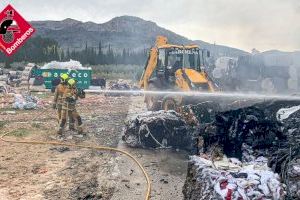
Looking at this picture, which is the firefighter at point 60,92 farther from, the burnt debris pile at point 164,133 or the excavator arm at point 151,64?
the excavator arm at point 151,64

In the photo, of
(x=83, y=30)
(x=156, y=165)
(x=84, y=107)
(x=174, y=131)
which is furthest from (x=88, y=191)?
(x=83, y=30)

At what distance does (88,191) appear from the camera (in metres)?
7.75

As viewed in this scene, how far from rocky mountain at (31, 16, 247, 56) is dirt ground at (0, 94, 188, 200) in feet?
290

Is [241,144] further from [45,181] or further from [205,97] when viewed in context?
[205,97]

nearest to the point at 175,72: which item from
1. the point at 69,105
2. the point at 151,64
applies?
the point at 151,64

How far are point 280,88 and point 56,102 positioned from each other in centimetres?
1820

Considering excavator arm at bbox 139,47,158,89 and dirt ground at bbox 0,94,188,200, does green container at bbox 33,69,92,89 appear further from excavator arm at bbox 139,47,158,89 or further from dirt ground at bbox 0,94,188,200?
dirt ground at bbox 0,94,188,200

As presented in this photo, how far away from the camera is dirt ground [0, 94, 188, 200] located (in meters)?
7.73

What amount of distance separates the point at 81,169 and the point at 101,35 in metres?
111

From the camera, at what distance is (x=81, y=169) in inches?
362
